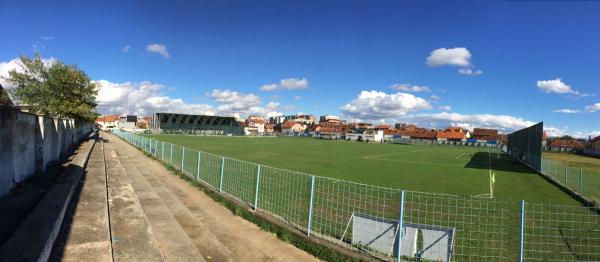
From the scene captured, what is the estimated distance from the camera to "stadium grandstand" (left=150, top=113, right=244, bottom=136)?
104 m

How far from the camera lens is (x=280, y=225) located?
7.40 metres

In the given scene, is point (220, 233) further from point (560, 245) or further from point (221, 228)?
point (560, 245)

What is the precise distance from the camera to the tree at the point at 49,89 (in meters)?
30.9

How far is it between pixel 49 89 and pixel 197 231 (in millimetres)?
31421

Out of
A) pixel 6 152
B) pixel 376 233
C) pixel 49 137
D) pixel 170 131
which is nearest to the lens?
pixel 376 233

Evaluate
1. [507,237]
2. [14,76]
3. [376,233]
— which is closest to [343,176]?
[507,237]

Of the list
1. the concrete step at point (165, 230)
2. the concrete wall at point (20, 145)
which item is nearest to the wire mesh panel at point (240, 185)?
the concrete step at point (165, 230)

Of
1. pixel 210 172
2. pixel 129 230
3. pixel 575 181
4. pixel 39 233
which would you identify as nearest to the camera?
pixel 39 233

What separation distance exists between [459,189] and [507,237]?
8.43 m

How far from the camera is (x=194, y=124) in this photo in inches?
4481

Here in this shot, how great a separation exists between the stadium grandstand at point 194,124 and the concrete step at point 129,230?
312 feet

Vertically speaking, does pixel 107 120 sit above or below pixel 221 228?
above

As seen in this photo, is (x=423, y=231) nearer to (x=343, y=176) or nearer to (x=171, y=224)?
(x=171, y=224)

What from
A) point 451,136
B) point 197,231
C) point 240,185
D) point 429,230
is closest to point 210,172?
point 240,185
